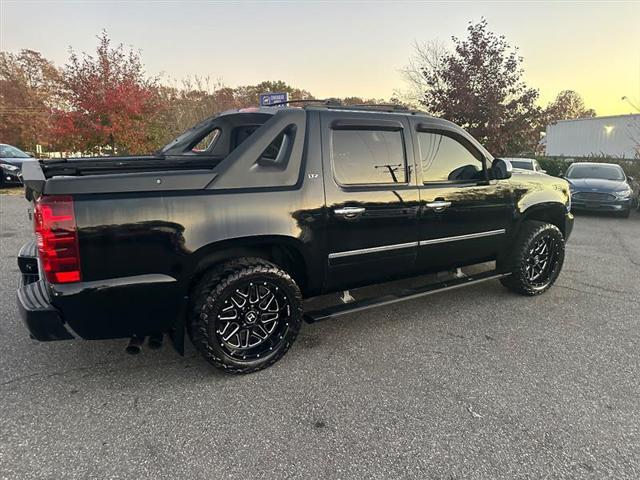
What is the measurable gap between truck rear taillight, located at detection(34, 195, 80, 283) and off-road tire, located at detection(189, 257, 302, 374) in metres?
0.77

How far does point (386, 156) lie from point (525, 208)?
6.36ft

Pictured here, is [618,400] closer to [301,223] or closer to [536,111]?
[301,223]

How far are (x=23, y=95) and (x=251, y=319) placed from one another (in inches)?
1649

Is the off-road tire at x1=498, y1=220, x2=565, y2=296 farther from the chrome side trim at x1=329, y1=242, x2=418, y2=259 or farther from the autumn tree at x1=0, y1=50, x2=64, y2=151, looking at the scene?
the autumn tree at x1=0, y1=50, x2=64, y2=151

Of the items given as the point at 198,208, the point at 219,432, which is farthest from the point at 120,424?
the point at 198,208

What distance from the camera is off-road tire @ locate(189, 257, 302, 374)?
270 cm

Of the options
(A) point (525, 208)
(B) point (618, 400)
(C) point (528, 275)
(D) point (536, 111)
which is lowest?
(B) point (618, 400)

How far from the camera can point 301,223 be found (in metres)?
2.96

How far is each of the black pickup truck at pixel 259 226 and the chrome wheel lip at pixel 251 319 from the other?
0.4 inches

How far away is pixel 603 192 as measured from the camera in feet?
34.6


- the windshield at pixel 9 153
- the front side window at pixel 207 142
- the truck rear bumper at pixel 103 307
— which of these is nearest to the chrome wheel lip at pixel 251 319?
the truck rear bumper at pixel 103 307

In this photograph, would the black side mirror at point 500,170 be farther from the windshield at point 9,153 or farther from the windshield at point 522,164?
the windshield at point 9,153

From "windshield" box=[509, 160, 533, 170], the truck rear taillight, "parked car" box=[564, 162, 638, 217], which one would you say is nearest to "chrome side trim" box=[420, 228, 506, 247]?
the truck rear taillight

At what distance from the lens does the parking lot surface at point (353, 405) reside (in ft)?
6.84
